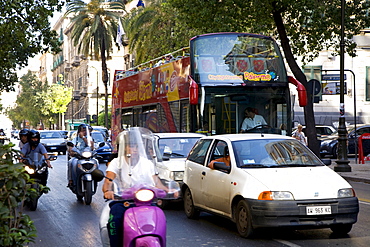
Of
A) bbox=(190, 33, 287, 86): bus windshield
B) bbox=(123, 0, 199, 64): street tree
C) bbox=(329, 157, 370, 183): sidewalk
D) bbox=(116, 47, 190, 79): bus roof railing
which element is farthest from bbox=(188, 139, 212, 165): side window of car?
bbox=(123, 0, 199, 64): street tree

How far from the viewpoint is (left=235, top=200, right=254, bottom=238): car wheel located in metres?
9.12

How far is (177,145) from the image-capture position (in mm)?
14242

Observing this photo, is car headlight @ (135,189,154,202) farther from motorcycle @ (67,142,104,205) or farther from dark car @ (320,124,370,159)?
dark car @ (320,124,370,159)

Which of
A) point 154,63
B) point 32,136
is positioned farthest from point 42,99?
point 32,136

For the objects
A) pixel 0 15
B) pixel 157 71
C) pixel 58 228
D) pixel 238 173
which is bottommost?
pixel 58 228

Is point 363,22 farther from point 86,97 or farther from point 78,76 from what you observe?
point 78,76

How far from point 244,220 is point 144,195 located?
377cm

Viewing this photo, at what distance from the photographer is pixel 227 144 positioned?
10594 millimetres

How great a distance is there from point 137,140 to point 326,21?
21013 millimetres

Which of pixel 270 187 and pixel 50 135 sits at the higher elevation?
pixel 50 135

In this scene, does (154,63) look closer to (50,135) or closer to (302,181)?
(302,181)

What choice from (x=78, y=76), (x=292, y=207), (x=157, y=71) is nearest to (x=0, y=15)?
(x=157, y=71)

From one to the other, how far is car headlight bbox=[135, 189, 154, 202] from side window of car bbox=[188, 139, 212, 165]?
5.41 meters

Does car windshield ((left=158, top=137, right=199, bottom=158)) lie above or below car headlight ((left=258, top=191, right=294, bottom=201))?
above
